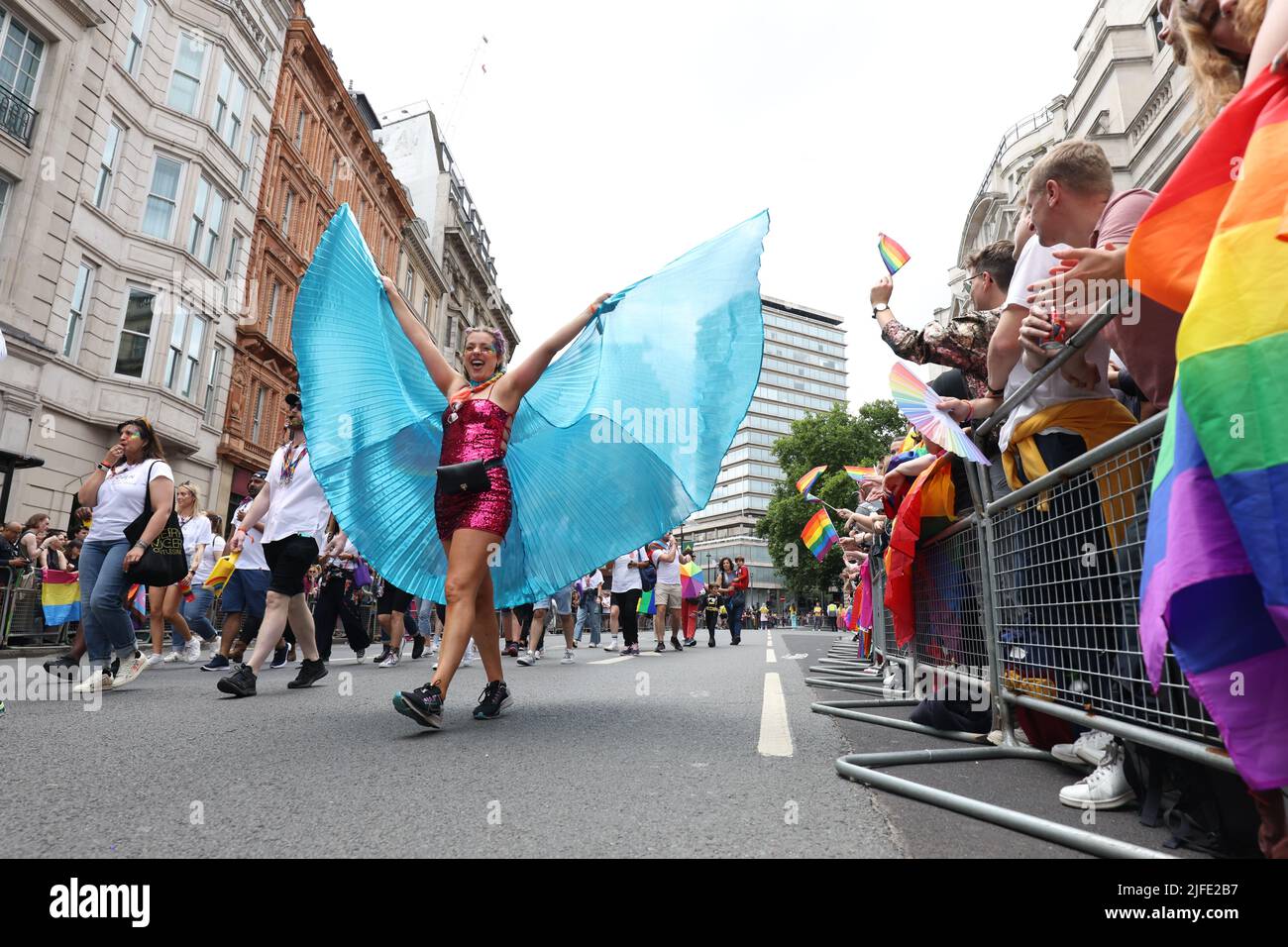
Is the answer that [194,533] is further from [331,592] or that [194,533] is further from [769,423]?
[769,423]

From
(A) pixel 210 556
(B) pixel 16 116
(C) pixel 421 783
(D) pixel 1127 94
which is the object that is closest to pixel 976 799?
(C) pixel 421 783

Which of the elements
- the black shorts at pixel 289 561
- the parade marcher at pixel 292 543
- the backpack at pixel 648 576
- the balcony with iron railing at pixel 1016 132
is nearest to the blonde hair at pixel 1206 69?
the parade marcher at pixel 292 543

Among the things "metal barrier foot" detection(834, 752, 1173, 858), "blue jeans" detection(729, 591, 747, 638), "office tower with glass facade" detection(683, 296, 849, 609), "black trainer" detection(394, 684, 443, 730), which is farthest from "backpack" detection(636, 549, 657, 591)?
"office tower with glass facade" detection(683, 296, 849, 609)

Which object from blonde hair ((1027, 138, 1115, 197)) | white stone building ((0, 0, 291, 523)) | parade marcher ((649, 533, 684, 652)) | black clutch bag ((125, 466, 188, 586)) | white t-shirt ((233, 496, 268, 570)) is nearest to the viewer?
blonde hair ((1027, 138, 1115, 197))

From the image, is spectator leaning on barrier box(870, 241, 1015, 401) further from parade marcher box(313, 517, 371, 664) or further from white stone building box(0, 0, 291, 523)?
white stone building box(0, 0, 291, 523)

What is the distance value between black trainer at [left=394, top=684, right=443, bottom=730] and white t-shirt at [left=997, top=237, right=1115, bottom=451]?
109 inches

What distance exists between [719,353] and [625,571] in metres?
8.17

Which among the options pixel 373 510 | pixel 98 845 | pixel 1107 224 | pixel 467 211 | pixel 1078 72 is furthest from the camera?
pixel 467 211

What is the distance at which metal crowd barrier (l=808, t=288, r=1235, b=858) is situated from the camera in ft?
7.18

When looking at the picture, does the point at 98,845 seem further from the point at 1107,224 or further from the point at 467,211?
the point at 467,211

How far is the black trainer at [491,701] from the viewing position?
14.1ft

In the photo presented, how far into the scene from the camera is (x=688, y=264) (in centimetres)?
434

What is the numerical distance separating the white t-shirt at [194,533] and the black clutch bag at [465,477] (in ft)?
24.6
